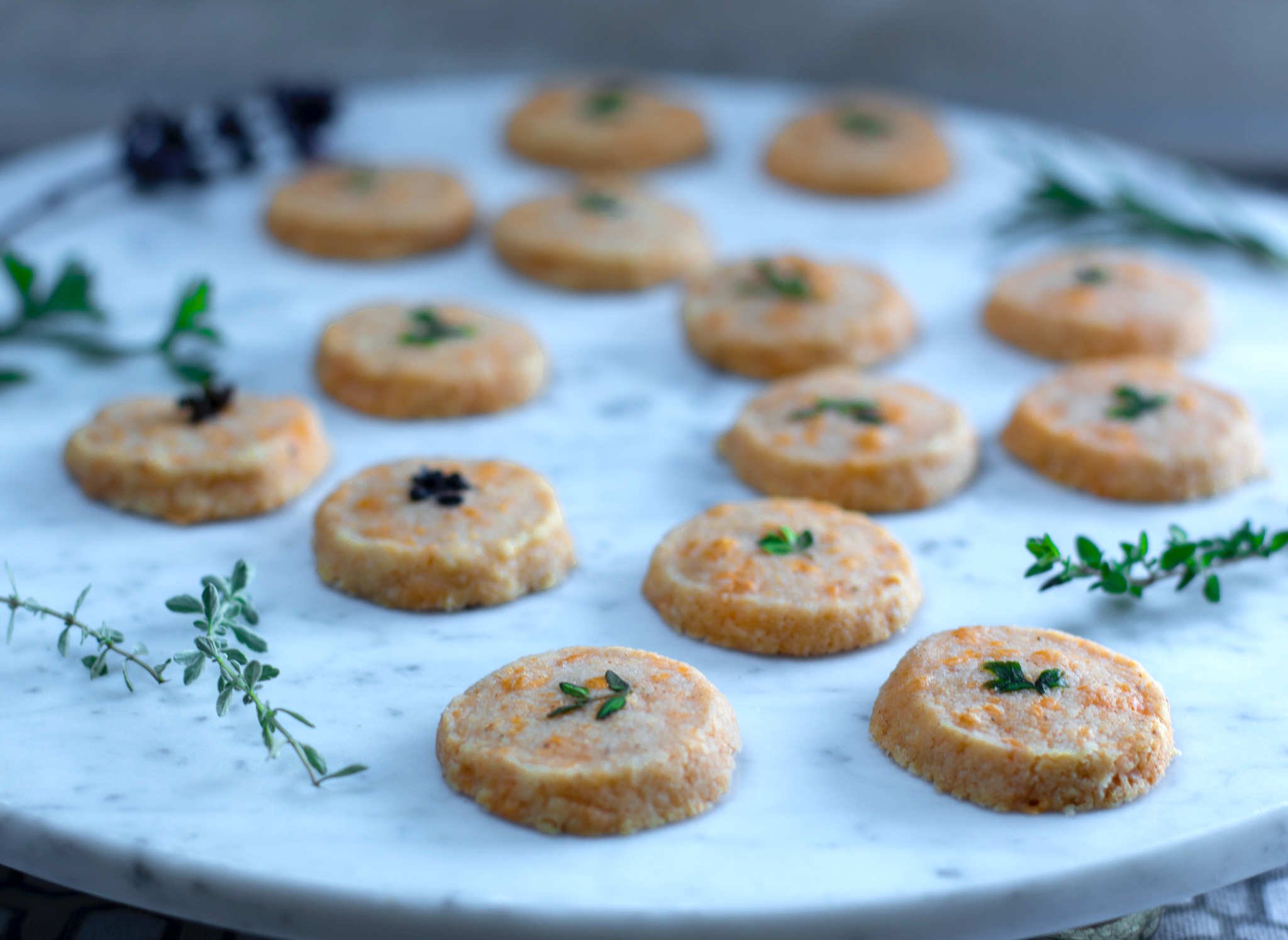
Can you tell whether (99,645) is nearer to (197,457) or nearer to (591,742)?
(197,457)

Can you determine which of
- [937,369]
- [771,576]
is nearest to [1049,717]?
[771,576]

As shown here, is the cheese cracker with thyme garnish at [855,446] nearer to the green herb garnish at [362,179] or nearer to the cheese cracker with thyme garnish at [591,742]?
the cheese cracker with thyme garnish at [591,742]

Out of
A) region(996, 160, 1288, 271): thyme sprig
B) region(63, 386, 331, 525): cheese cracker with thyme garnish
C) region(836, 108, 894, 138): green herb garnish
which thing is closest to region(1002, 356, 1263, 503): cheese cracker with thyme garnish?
region(996, 160, 1288, 271): thyme sprig

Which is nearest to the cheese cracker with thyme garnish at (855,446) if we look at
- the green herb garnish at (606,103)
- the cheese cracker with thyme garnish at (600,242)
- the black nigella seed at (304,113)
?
the cheese cracker with thyme garnish at (600,242)

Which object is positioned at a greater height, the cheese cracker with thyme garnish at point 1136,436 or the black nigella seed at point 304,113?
the black nigella seed at point 304,113

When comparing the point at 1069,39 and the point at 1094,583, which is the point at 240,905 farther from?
the point at 1069,39
